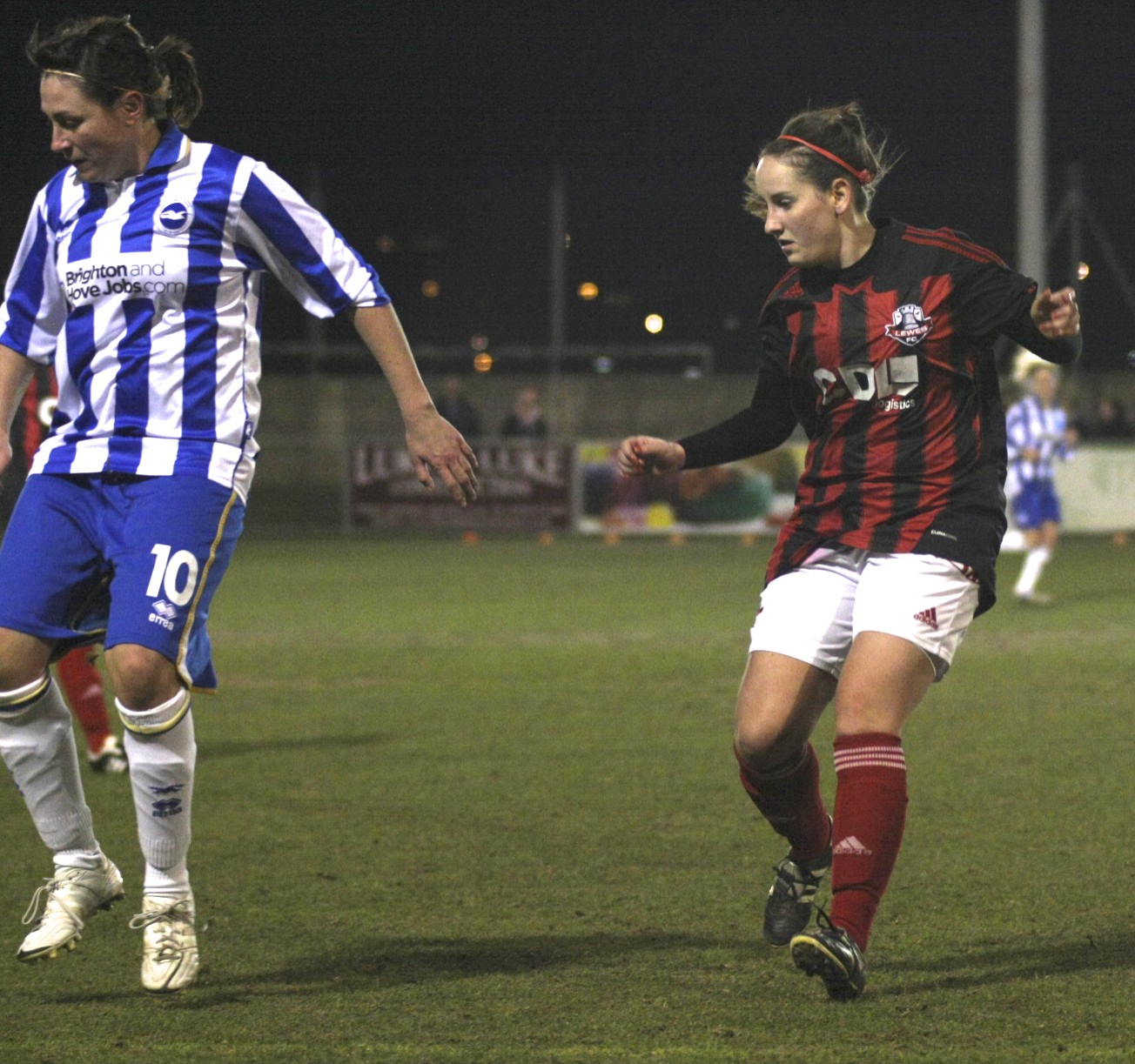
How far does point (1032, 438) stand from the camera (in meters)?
14.9

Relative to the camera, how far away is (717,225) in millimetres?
34812

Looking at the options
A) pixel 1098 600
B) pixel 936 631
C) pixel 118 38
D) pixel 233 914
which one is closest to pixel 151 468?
pixel 118 38

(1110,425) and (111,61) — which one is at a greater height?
(111,61)

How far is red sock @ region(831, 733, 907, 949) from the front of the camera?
386 cm

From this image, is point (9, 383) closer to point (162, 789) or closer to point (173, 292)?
point (173, 292)

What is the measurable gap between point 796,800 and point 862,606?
0.60 meters

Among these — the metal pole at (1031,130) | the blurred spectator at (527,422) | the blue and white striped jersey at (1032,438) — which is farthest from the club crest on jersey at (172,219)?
the blurred spectator at (527,422)

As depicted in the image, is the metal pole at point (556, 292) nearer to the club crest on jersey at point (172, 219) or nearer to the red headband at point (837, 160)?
the red headband at point (837, 160)

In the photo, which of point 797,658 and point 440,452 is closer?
point 440,452

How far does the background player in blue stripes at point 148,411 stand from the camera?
396 centimetres

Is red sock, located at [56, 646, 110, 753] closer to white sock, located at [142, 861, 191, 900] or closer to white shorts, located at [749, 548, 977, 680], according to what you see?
white sock, located at [142, 861, 191, 900]

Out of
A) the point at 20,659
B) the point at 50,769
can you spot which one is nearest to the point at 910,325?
the point at 20,659

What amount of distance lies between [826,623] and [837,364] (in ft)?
1.97

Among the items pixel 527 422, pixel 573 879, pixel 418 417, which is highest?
pixel 418 417
